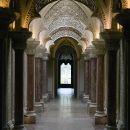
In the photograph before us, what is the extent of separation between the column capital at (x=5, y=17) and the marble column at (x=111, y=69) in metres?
4.75

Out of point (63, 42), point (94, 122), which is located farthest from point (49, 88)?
point (94, 122)

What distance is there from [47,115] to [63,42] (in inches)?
780

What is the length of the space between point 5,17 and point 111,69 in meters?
5.39

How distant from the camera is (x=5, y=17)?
10844 mm

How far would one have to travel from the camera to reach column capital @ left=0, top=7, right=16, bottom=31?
10.6 meters

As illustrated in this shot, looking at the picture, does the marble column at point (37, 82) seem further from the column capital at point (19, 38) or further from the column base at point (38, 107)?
the column capital at point (19, 38)

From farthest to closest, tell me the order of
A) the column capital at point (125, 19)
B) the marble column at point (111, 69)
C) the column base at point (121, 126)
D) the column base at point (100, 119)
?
the column base at point (100, 119) → the marble column at point (111, 69) → the column base at point (121, 126) → the column capital at point (125, 19)

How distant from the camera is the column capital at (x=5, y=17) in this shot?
10.6 metres

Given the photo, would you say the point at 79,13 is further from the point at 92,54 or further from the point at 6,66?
the point at 6,66

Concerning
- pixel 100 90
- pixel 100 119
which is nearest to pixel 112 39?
pixel 100 90

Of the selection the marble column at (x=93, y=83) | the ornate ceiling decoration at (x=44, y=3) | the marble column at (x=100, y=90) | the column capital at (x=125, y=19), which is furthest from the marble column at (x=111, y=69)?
the marble column at (x=93, y=83)

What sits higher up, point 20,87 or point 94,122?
point 20,87

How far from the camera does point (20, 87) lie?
14953 mm

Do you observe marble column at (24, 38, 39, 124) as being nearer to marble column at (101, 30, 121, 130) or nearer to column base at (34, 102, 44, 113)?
column base at (34, 102, 44, 113)
